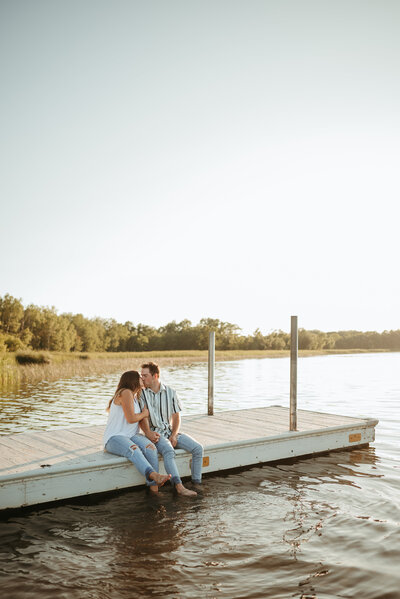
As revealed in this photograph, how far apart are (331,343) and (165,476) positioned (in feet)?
404

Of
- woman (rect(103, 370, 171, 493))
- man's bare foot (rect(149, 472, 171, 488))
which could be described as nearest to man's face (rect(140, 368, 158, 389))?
woman (rect(103, 370, 171, 493))

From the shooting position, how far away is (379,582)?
4723 mm

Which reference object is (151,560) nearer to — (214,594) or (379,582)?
(214,594)

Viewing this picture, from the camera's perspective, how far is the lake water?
4.62 m

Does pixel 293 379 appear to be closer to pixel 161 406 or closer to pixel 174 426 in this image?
pixel 174 426

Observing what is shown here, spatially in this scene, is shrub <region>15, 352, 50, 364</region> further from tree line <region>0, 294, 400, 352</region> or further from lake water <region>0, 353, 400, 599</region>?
lake water <region>0, 353, 400, 599</region>

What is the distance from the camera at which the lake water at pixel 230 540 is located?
462 centimetres

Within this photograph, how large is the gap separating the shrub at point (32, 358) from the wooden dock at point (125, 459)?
2694 cm

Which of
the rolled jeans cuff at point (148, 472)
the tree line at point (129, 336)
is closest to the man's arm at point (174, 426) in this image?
the rolled jeans cuff at point (148, 472)

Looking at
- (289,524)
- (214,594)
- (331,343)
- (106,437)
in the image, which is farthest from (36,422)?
(331,343)

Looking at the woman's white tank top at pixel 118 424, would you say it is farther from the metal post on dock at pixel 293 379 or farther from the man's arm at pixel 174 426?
the metal post on dock at pixel 293 379

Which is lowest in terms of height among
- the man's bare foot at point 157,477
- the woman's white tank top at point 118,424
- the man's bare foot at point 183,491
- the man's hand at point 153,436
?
the man's bare foot at point 183,491

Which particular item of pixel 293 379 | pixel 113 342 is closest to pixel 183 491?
pixel 293 379

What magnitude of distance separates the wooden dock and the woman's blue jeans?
13 cm
